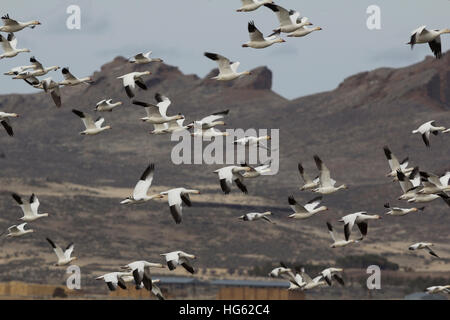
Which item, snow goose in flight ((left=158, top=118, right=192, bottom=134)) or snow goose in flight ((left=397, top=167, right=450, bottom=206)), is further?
snow goose in flight ((left=158, top=118, right=192, bottom=134))

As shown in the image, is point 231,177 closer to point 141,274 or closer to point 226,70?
point 141,274

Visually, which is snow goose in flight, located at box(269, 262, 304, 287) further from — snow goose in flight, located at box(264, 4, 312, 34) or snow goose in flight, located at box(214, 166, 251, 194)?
snow goose in flight, located at box(264, 4, 312, 34)

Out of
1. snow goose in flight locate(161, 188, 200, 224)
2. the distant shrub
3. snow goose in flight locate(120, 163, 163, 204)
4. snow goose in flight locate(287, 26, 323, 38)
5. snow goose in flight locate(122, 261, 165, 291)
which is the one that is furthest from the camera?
the distant shrub

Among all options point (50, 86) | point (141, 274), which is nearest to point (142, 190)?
point (141, 274)

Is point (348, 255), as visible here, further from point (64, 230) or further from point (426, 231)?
point (64, 230)

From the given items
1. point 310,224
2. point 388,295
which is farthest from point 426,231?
point 388,295

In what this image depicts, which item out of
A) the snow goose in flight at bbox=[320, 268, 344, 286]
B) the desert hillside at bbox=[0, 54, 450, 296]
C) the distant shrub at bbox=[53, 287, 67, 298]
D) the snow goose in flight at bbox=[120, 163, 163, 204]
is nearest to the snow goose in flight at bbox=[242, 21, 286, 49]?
the snow goose in flight at bbox=[120, 163, 163, 204]

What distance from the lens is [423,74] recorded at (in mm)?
185375

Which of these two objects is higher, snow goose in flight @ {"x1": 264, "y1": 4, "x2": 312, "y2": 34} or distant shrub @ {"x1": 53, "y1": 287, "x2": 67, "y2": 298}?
snow goose in flight @ {"x1": 264, "y1": 4, "x2": 312, "y2": 34}

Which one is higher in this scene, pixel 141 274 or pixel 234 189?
pixel 141 274

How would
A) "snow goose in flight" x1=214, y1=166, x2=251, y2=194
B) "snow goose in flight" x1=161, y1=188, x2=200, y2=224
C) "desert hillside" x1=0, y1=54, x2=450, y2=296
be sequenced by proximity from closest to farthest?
"snow goose in flight" x1=161, y1=188, x2=200, y2=224 < "snow goose in flight" x1=214, y1=166, x2=251, y2=194 < "desert hillside" x1=0, y1=54, x2=450, y2=296

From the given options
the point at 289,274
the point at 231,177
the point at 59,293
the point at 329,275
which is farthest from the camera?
the point at 59,293

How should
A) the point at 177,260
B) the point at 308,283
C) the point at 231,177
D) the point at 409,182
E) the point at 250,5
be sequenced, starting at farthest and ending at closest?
the point at 308,283, the point at 409,182, the point at 250,5, the point at 231,177, the point at 177,260

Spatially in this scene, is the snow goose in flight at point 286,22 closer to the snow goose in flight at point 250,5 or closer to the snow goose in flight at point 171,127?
the snow goose in flight at point 250,5
